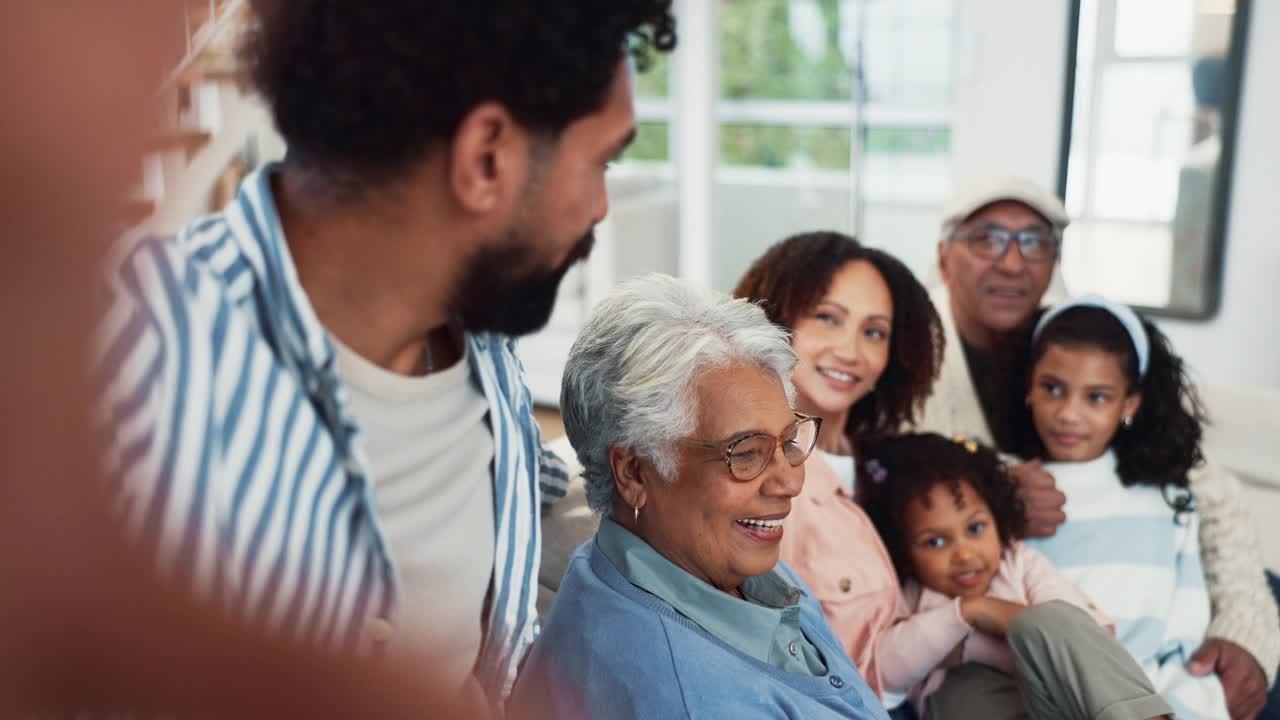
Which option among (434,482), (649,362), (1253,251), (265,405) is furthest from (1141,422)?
(1253,251)

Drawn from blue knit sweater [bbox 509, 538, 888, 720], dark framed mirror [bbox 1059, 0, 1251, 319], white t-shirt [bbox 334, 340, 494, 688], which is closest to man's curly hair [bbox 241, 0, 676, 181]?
white t-shirt [bbox 334, 340, 494, 688]

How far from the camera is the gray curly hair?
146cm

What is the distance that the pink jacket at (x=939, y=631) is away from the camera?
196 cm

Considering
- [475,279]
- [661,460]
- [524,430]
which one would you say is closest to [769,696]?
[661,460]

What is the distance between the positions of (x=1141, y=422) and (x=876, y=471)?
2.28ft

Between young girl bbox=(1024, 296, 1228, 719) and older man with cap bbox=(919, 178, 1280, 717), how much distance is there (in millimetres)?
44

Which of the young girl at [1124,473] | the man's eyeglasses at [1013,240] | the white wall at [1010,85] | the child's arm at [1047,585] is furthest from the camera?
the white wall at [1010,85]

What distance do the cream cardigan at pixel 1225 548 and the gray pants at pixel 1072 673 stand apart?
22.5 inches

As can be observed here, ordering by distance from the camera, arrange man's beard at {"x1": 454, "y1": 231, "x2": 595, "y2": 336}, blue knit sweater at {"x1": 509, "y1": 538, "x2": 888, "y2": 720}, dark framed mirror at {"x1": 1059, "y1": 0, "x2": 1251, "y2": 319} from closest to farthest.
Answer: man's beard at {"x1": 454, "y1": 231, "x2": 595, "y2": 336}, blue knit sweater at {"x1": 509, "y1": 538, "x2": 888, "y2": 720}, dark framed mirror at {"x1": 1059, "y1": 0, "x2": 1251, "y2": 319}

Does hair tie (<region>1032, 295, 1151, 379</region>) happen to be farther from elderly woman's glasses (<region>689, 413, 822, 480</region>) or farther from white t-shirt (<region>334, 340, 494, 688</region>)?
white t-shirt (<region>334, 340, 494, 688</region>)

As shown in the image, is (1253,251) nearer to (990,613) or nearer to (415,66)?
(990,613)

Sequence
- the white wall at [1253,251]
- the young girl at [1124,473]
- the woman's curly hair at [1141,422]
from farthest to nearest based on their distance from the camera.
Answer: the white wall at [1253,251], the woman's curly hair at [1141,422], the young girl at [1124,473]

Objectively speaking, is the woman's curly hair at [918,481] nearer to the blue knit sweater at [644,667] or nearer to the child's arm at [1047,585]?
the child's arm at [1047,585]

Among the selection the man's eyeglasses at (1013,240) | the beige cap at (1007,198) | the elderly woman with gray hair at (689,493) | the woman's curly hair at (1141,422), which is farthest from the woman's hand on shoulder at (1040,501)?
the elderly woman with gray hair at (689,493)
